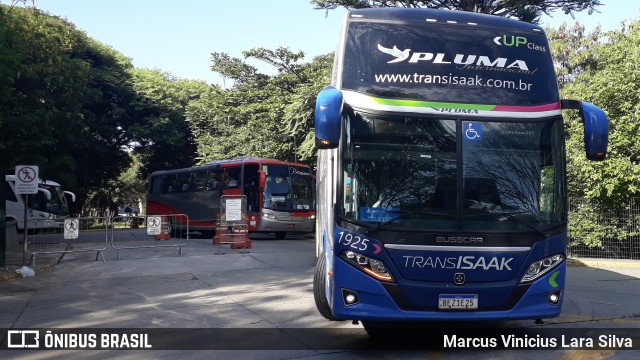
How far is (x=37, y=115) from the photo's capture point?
50.6 feet

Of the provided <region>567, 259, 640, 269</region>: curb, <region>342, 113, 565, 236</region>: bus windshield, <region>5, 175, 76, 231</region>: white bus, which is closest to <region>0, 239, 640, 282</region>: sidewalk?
<region>567, 259, 640, 269</region>: curb

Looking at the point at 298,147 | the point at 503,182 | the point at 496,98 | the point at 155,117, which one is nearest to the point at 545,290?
the point at 503,182

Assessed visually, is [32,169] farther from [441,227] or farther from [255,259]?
[441,227]

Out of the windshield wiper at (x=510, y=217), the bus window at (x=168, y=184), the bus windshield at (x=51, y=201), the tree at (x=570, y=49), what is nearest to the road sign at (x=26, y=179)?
the windshield wiper at (x=510, y=217)

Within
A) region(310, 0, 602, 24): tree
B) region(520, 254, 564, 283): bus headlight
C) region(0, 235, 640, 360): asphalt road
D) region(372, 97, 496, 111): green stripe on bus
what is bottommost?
region(0, 235, 640, 360): asphalt road

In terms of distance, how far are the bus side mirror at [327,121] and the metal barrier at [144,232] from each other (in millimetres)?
12162

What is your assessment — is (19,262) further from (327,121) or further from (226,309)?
(327,121)

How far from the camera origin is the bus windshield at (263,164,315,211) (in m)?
25.3

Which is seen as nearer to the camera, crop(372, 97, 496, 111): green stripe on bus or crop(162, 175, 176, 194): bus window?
crop(372, 97, 496, 111): green stripe on bus

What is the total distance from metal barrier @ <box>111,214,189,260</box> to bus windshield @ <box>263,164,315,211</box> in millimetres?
3750

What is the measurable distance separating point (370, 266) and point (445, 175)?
127 cm

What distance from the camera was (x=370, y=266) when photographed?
632 centimetres

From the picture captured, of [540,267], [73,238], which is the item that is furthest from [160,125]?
[540,267]

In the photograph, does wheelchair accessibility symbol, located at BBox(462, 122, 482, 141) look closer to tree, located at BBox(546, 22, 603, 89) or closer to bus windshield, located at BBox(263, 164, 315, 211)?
bus windshield, located at BBox(263, 164, 315, 211)
